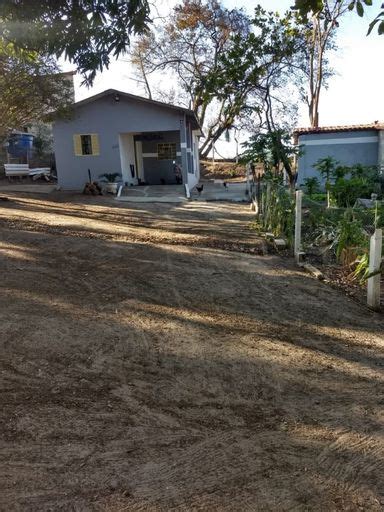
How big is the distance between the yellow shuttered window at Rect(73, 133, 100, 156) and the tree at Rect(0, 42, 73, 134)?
3.90 meters

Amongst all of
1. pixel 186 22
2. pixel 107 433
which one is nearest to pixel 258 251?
pixel 107 433

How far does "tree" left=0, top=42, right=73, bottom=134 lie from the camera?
14.5m

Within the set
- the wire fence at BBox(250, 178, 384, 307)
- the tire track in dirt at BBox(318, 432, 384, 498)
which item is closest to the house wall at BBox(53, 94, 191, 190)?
the wire fence at BBox(250, 178, 384, 307)

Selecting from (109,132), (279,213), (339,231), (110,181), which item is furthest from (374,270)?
(109,132)

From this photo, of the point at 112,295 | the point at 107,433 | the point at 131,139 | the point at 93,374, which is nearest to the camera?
the point at 107,433

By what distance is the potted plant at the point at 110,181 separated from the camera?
66.7 ft

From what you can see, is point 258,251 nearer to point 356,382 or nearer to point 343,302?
point 343,302

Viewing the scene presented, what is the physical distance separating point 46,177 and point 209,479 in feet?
83.8

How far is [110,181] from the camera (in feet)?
69.0

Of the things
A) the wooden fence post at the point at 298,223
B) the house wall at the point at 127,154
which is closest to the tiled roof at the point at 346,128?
the house wall at the point at 127,154

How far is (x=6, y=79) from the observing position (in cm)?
→ 1448

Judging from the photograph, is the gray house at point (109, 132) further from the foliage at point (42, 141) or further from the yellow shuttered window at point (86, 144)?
the foliage at point (42, 141)

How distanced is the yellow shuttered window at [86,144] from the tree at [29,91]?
3.90 metres

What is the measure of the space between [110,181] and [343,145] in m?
10.3
